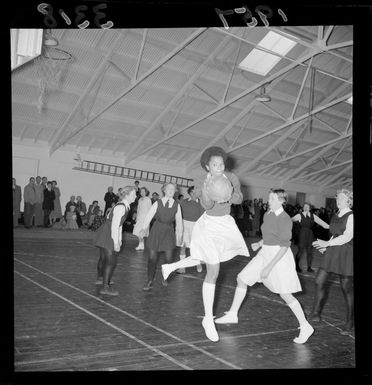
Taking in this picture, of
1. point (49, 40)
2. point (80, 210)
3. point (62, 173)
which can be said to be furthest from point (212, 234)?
point (62, 173)

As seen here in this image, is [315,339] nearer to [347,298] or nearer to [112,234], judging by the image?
[347,298]

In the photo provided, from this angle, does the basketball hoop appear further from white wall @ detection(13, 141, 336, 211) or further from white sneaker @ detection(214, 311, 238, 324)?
white sneaker @ detection(214, 311, 238, 324)

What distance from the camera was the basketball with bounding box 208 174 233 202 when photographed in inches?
161

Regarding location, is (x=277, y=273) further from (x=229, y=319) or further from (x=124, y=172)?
(x=124, y=172)

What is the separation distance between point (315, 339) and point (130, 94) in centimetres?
1481

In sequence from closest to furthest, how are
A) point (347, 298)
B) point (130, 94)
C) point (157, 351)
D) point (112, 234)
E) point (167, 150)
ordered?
1. point (157, 351)
2. point (347, 298)
3. point (112, 234)
4. point (130, 94)
5. point (167, 150)

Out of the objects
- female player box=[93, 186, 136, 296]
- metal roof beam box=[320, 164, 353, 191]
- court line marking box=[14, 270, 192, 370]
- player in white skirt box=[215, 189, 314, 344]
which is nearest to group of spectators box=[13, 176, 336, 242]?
female player box=[93, 186, 136, 296]

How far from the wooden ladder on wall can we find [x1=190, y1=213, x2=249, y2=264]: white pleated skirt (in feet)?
44.0

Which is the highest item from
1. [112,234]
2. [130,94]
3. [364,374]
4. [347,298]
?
[130,94]

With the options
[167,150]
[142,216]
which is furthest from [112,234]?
[167,150]

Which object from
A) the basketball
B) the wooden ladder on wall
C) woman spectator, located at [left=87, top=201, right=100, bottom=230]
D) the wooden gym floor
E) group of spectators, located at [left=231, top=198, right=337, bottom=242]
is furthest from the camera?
the wooden ladder on wall

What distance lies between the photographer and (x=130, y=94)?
17.7 metres

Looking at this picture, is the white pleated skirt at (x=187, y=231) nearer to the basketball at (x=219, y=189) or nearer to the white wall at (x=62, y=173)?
the basketball at (x=219, y=189)

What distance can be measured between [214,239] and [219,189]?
0.51 meters
